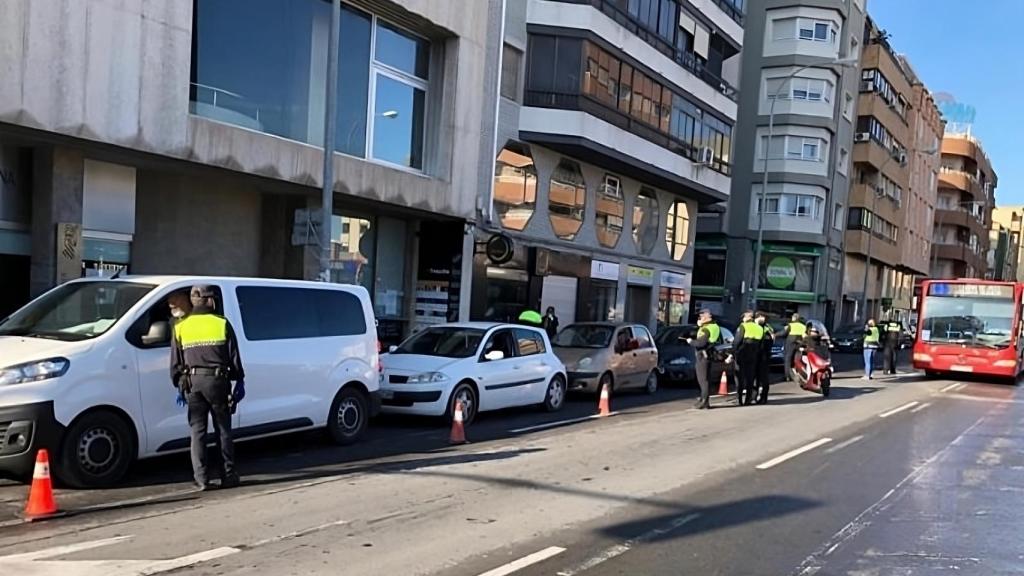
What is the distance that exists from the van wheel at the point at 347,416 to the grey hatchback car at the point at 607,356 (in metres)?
6.09

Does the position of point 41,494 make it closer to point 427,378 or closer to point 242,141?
point 427,378

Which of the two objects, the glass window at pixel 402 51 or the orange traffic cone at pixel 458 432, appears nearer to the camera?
the orange traffic cone at pixel 458 432

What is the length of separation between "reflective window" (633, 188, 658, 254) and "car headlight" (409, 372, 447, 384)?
64.2ft

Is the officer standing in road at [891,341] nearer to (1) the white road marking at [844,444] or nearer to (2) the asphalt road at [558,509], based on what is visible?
(2) the asphalt road at [558,509]

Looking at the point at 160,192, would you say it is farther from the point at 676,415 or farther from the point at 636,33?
the point at 636,33

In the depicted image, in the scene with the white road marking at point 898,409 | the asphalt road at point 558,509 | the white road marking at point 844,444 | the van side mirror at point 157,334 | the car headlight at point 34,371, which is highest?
the van side mirror at point 157,334

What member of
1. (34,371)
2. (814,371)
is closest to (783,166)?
(814,371)

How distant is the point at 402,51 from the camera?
19.2 metres

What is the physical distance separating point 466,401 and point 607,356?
4.62m

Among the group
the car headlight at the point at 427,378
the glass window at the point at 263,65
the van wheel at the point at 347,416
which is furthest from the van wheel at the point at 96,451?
the glass window at the point at 263,65

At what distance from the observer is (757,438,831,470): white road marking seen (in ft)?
32.1

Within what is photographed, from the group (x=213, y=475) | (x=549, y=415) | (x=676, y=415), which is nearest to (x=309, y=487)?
(x=213, y=475)

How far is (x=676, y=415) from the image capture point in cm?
1412

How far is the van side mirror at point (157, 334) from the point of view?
7.57 meters
